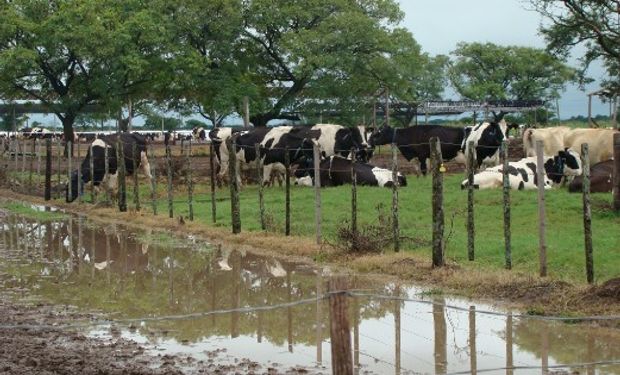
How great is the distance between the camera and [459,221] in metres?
16.5

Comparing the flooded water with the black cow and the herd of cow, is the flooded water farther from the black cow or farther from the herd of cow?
the black cow

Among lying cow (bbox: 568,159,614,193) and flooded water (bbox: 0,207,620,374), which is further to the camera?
lying cow (bbox: 568,159,614,193)

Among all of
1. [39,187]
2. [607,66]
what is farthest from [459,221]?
[39,187]

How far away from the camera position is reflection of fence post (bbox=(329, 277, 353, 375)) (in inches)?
231

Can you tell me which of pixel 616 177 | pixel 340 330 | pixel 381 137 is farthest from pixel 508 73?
pixel 340 330

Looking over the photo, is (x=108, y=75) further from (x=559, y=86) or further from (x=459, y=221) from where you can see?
(x=559, y=86)

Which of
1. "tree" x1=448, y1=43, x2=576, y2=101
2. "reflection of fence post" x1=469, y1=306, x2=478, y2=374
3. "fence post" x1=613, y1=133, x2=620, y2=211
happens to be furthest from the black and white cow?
Answer: "tree" x1=448, y1=43, x2=576, y2=101

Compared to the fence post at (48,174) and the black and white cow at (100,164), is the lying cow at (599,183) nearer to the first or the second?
the black and white cow at (100,164)

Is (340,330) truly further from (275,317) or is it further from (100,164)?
(100,164)

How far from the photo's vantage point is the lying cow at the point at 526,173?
2039cm

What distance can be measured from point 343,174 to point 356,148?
2.76 metres

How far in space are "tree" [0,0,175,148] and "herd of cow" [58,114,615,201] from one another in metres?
5.97

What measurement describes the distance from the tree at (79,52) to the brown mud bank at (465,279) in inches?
695

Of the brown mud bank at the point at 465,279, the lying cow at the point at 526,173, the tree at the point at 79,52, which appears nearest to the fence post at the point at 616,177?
the lying cow at the point at 526,173
